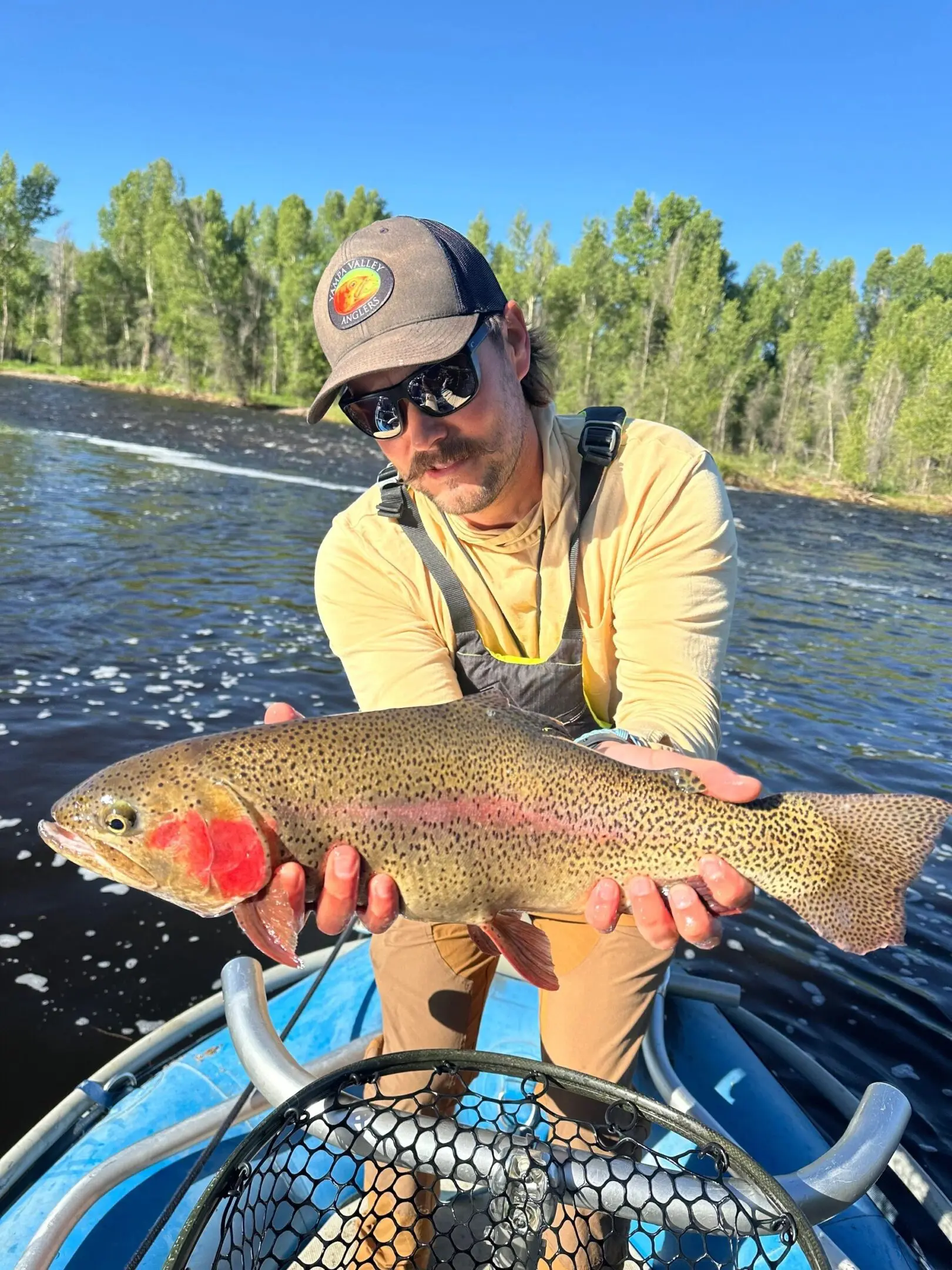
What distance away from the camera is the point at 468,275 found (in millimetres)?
2773

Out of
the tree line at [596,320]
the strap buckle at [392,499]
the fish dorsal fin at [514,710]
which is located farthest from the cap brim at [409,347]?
the tree line at [596,320]

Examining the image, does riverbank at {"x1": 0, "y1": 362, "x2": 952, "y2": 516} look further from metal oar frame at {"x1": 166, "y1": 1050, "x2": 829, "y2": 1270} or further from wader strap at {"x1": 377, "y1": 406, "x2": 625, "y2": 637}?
metal oar frame at {"x1": 166, "y1": 1050, "x2": 829, "y2": 1270}

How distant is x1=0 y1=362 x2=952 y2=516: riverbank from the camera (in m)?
42.8

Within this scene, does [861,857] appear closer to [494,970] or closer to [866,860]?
[866,860]

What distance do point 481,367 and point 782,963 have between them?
4.53 meters

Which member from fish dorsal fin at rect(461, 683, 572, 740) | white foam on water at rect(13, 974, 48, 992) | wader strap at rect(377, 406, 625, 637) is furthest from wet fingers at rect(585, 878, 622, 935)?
white foam on water at rect(13, 974, 48, 992)

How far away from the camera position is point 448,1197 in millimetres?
2631

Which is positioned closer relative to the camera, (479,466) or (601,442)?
(479,466)

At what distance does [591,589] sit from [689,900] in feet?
3.80

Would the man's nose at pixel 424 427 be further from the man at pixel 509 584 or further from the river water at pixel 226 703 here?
the river water at pixel 226 703

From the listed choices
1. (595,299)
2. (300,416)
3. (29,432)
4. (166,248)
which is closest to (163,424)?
(29,432)

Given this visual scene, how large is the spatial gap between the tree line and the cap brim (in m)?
47.3

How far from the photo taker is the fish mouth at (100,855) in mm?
2275

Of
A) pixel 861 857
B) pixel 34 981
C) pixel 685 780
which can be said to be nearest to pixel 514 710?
pixel 685 780
